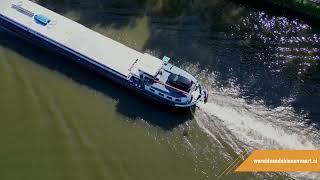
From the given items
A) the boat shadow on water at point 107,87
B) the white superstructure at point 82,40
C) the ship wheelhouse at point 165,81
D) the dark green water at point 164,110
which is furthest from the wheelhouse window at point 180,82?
the dark green water at point 164,110

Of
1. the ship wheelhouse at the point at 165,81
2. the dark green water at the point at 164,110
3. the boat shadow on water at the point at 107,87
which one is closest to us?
the dark green water at the point at 164,110

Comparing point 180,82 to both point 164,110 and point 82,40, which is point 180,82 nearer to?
point 164,110

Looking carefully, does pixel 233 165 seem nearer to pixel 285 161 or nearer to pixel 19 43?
pixel 285 161

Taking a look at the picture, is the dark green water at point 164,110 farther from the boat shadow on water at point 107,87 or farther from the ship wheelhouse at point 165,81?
the ship wheelhouse at point 165,81

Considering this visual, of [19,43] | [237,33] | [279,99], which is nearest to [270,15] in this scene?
[237,33]

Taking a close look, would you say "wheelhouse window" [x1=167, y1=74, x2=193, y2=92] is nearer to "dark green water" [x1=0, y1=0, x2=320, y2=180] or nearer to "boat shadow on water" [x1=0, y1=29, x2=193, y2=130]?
"boat shadow on water" [x1=0, y1=29, x2=193, y2=130]

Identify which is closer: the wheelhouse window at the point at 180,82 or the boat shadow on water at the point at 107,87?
the wheelhouse window at the point at 180,82
